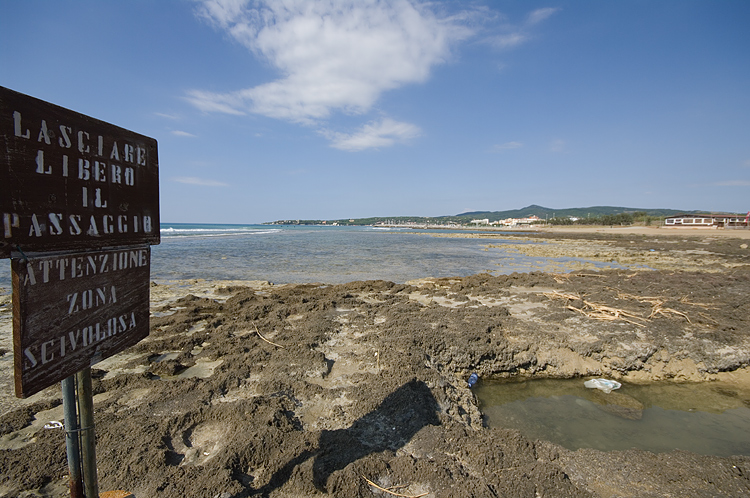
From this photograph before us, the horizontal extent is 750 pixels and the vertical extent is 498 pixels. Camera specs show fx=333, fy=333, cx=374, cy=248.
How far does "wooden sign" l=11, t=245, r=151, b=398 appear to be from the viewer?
1.48m

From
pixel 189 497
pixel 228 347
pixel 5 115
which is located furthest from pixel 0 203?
pixel 228 347

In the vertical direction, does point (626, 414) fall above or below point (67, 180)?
below

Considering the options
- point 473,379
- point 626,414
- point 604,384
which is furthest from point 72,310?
point 604,384

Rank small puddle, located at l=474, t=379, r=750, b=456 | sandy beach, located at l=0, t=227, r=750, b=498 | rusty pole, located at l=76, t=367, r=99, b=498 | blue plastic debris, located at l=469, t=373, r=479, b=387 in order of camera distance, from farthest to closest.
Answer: blue plastic debris, located at l=469, t=373, r=479, b=387 → small puddle, located at l=474, t=379, r=750, b=456 → sandy beach, located at l=0, t=227, r=750, b=498 → rusty pole, located at l=76, t=367, r=99, b=498

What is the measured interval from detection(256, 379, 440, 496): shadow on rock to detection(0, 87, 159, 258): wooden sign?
7.62ft

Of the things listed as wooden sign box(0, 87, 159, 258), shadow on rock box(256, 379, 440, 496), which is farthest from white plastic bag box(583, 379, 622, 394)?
wooden sign box(0, 87, 159, 258)

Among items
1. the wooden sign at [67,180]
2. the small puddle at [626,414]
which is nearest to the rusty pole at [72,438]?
the wooden sign at [67,180]

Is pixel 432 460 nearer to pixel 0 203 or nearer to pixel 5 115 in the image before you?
pixel 0 203

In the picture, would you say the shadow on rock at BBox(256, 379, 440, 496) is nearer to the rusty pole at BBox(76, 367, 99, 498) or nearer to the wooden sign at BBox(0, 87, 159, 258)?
the rusty pole at BBox(76, 367, 99, 498)

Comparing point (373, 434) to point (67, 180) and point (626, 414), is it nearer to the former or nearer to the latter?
point (67, 180)

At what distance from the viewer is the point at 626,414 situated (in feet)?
15.8

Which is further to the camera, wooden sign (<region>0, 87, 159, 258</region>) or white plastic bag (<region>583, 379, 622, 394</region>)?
white plastic bag (<region>583, 379, 622, 394</region>)

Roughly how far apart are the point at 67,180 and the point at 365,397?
360 cm

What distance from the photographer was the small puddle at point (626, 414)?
13.9 feet
